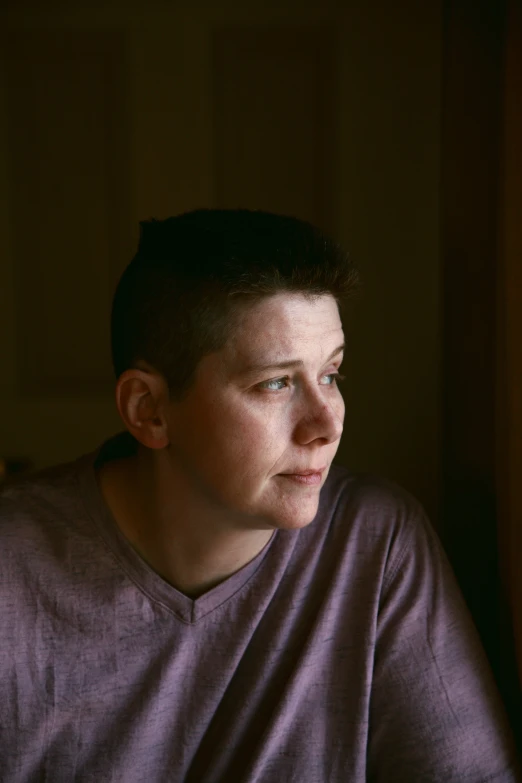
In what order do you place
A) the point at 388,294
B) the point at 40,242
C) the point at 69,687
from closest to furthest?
the point at 69,687
the point at 388,294
the point at 40,242

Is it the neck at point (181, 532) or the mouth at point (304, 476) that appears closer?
the mouth at point (304, 476)

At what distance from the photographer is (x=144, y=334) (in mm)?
1190

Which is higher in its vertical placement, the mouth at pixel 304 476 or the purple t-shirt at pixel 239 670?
the mouth at pixel 304 476

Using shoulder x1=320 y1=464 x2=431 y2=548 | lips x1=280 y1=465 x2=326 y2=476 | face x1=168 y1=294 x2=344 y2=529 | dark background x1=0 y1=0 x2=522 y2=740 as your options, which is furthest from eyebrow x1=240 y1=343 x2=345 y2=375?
dark background x1=0 y1=0 x2=522 y2=740

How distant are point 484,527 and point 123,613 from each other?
2.22 feet

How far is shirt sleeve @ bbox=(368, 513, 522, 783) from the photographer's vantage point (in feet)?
3.72

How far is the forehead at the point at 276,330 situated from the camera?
1.09 meters

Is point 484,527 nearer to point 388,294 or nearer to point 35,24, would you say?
point 388,294

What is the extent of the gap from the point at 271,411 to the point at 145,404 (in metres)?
0.22

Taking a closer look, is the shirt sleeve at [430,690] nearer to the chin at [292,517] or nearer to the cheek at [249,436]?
the chin at [292,517]

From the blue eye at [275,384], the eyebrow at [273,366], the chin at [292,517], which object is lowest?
the chin at [292,517]

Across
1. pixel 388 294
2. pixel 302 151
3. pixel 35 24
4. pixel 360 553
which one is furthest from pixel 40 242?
pixel 360 553

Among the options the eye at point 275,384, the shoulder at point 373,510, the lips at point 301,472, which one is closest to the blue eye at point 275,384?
the eye at point 275,384

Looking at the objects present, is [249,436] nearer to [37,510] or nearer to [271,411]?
[271,411]
